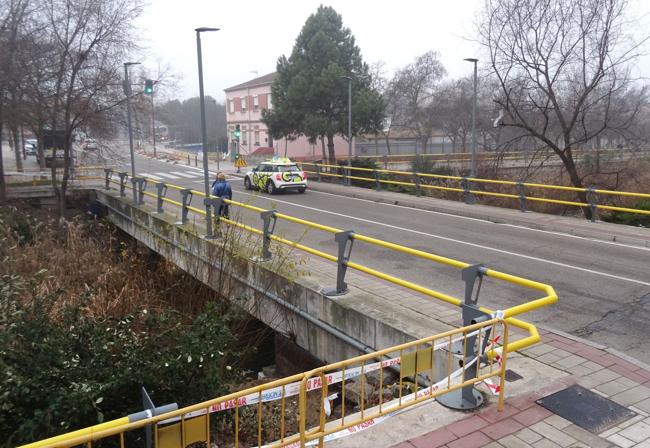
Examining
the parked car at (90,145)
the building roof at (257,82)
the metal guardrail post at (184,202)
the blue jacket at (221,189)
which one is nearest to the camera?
the metal guardrail post at (184,202)

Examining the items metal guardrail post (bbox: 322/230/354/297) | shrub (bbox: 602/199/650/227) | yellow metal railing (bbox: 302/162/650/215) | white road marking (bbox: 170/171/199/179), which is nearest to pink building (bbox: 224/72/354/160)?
white road marking (bbox: 170/171/199/179)

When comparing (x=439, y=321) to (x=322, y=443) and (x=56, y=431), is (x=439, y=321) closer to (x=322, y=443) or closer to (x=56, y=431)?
(x=322, y=443)

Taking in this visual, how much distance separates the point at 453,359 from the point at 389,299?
2.35m

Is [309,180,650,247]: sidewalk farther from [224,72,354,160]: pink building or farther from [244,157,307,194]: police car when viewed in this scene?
[224,72,354,160]: pink building

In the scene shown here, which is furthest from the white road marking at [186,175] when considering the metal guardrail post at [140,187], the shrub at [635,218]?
the shrub at [635,218]

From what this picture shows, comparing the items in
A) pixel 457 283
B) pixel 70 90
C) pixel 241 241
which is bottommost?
pixel 457 283

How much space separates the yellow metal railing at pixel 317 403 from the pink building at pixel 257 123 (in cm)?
4814

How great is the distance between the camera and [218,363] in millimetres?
5309

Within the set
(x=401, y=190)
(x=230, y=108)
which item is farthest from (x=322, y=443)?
(x=230, y=108)

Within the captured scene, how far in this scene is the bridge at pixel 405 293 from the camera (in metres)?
4.24

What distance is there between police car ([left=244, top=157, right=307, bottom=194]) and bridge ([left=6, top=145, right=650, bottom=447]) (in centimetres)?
837

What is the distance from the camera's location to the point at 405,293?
26.3 ft

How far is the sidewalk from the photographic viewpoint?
44.3 feet

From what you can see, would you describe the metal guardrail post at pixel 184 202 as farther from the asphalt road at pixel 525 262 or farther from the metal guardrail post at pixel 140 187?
the metal guardrail post at pixel 140 187
